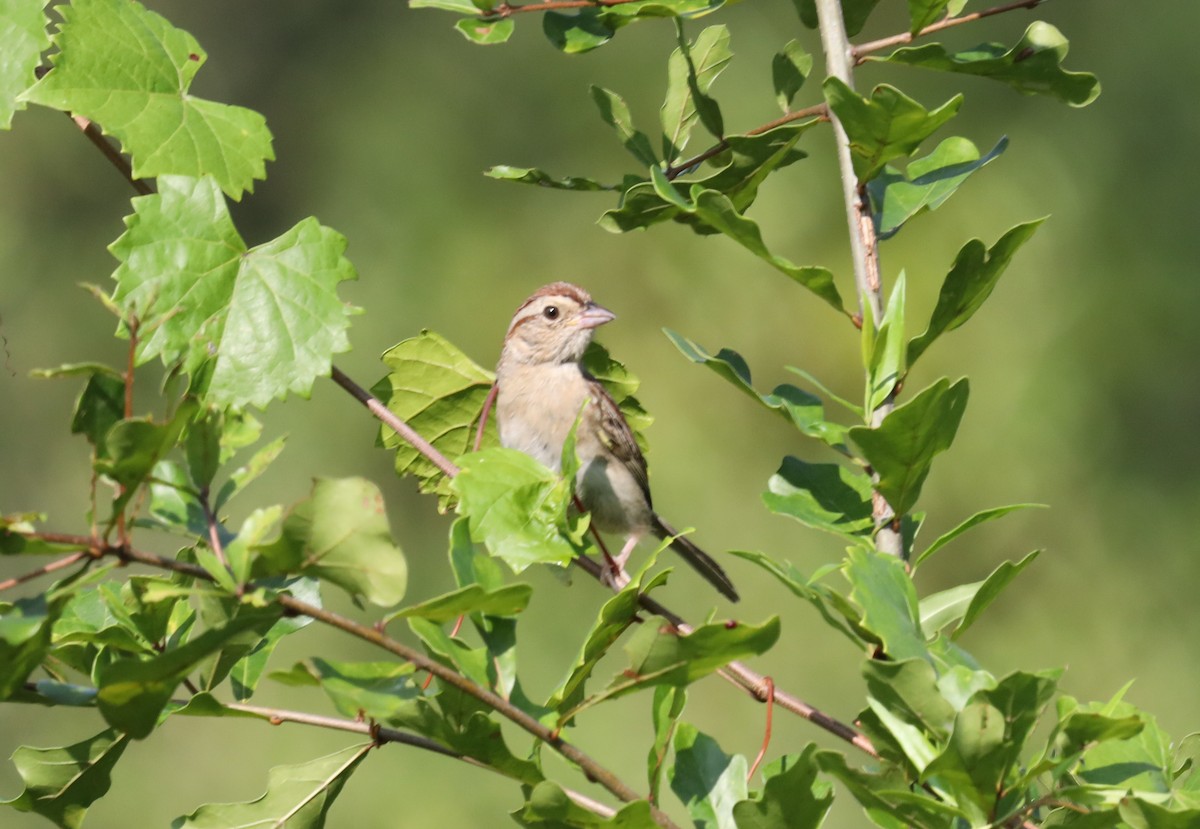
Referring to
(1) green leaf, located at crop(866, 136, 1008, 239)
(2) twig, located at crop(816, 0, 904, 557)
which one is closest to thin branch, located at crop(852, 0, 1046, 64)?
(2) twig, located at crop(816, 0, 904, 557)

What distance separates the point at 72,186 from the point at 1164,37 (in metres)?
8.93

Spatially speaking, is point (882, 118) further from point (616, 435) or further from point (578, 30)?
point (616, 435)

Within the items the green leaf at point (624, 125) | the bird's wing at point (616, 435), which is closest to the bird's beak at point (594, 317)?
the bird's wing at point (616, 435)

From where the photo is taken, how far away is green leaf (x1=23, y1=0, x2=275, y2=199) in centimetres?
213

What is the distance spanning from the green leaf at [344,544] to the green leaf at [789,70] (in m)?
1.11

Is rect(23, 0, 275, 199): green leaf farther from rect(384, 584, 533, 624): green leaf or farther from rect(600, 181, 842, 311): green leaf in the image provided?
rect(384, 584, 533, 624): green leaf

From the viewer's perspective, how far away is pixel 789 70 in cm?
218

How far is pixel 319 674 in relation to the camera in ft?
4.44

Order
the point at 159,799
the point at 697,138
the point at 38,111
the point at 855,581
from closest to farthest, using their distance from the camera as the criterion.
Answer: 1. the point at 855,581
2. the point at 697,138
3. the point at 159,799
4. the point at 38,111

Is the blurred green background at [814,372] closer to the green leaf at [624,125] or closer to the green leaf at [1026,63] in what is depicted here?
the green leaf at [624,125]

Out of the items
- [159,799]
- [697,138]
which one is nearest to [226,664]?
[697,138]

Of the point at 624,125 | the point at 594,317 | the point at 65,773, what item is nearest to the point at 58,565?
the point at 65,773

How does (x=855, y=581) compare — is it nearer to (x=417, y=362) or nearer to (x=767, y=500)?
(x=767, y=500)

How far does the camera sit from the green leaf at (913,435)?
1.61 m
